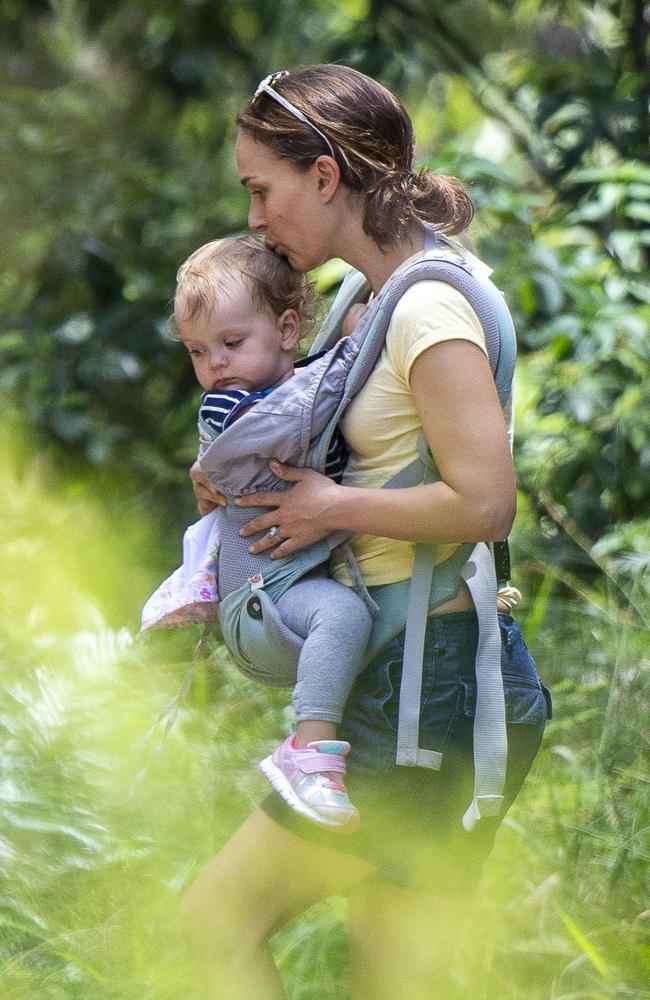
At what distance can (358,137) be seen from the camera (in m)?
1.73

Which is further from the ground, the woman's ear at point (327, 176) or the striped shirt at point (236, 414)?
the woman's ear at point (327, 176)

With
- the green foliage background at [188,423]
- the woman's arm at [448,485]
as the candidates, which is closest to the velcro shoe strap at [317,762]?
the woman's arm at [448,485]

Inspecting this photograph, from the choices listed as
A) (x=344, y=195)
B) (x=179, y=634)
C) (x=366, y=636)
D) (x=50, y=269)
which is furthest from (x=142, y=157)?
(x=366, y=636)

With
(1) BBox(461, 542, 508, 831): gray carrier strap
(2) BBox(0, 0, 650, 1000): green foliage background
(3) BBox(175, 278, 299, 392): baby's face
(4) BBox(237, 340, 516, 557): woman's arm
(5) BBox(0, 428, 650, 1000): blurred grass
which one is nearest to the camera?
(4) BBox(237, 340, 516, 557): woman's arm

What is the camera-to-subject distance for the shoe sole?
1.61 metres

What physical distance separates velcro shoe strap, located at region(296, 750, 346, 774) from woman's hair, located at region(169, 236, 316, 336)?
2.21 feet

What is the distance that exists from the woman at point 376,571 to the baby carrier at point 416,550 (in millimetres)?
25

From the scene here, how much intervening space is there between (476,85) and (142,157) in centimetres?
129

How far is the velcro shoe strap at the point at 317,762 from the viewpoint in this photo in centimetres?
164

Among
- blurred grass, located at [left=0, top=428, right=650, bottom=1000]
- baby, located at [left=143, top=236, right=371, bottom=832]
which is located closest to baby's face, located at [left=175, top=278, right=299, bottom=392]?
baby, located at [left=143, top=236, right=371, bottom=832]

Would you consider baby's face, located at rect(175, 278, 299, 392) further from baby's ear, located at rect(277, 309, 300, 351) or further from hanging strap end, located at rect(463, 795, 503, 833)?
hanging strap end, located at rect(463, 795, 503, 833)

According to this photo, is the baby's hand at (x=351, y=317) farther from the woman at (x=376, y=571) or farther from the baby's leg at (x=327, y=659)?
the baby's leg at (x=327, y=659)

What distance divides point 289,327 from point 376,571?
414 millimetres

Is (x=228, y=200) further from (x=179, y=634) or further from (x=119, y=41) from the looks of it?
(x=179, y=634)
